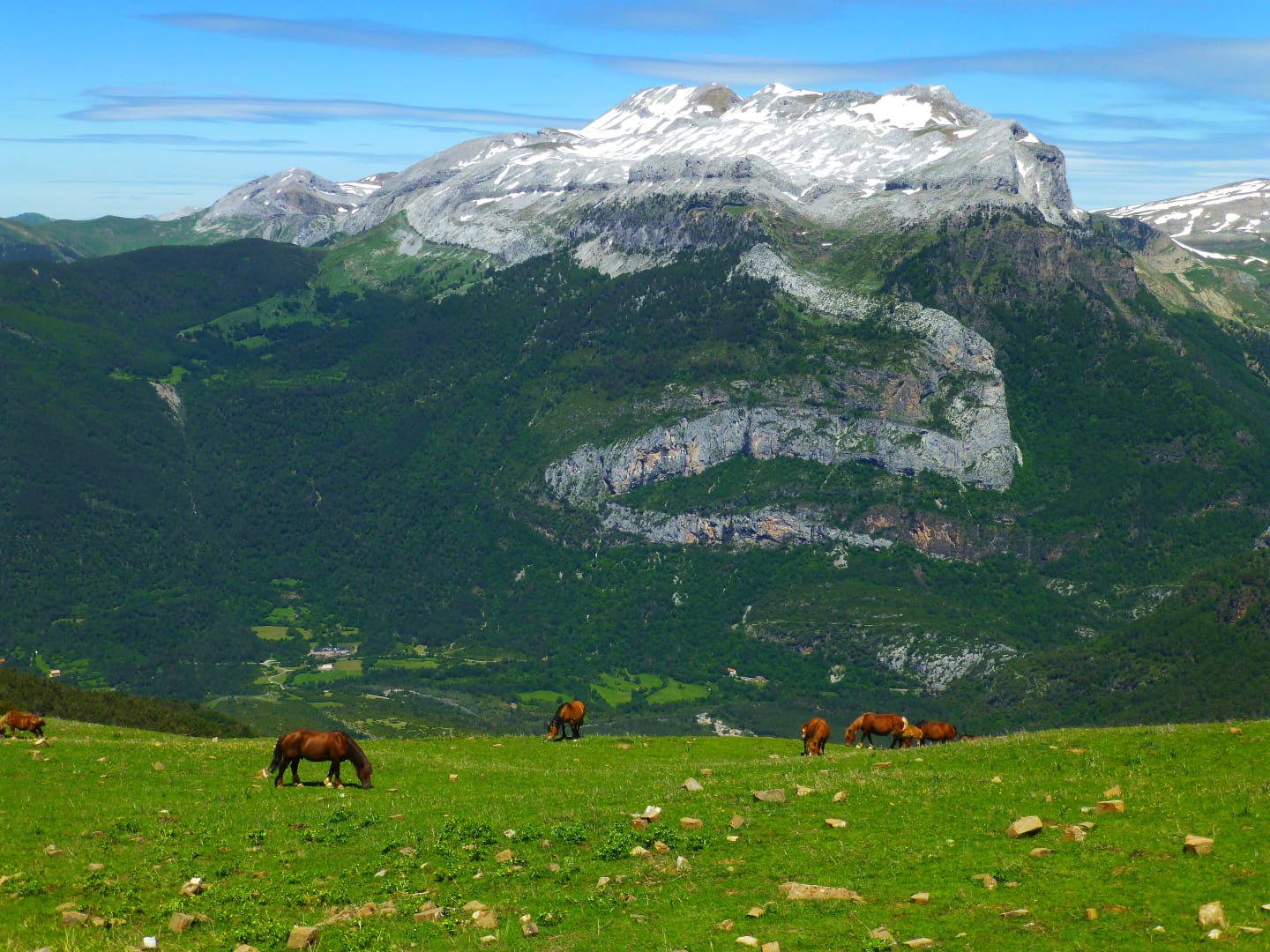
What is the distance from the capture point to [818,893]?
27.6 meters

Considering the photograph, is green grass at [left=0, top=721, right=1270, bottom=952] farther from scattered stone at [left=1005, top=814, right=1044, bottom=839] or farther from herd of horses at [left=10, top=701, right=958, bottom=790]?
herd of horses at [left=10, top=701, right=958, bottom=790]

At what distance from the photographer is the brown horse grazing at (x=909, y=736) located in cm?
5231

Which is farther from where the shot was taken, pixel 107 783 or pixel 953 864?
pixel 107 783

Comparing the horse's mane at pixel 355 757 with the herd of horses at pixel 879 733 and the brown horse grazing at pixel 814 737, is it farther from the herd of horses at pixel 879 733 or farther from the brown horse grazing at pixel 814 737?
the brown horse grazing at pixel 814 737

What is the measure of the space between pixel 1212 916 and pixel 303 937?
718 inches

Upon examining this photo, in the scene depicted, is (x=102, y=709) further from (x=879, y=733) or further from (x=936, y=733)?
(x=936, y=733)

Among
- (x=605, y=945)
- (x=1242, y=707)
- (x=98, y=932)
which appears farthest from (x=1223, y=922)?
(x=1242, y=707)

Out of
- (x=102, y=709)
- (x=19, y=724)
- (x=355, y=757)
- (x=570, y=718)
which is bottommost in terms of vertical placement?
(x=102, y=709)

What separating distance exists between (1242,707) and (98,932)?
205 meters

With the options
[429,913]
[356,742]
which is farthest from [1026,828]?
[356,742]

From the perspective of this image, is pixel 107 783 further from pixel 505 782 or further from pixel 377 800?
pixel 505 782

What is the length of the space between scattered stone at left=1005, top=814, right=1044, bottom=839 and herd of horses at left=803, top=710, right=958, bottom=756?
1900cm

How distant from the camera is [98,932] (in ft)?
89.7

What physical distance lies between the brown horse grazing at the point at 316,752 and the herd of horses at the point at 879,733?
1816 centimetres
